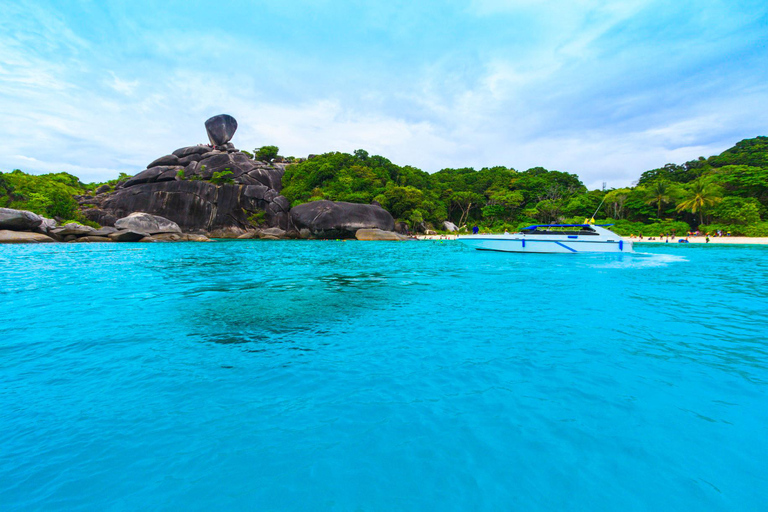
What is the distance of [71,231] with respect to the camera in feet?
121

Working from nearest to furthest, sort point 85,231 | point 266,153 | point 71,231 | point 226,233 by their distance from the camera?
1. point 71,231
2. point 85,231
3. point 226,233
4. point 266,153

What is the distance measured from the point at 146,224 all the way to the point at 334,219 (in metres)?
22.4

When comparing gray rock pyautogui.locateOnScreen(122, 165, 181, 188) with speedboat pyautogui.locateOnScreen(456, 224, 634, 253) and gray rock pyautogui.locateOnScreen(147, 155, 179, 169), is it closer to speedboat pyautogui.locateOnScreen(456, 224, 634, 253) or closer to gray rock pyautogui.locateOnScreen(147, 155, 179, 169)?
gray rock pyautogui.locateOnScreen(147, 155, 179, 169)

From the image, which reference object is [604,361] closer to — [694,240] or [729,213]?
[694,240]

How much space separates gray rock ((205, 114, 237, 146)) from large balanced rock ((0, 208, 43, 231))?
33.8 metres

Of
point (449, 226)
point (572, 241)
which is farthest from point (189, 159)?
point (572, 241)

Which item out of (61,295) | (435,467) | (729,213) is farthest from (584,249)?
(729,213)

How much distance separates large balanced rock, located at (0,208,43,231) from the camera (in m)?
33.1

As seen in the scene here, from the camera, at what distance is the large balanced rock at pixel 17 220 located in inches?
1303

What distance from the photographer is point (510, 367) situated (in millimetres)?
4594

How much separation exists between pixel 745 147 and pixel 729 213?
112 feet

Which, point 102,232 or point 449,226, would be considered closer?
point 102,232

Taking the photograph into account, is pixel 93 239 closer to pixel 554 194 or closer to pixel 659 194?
pixel 554 194

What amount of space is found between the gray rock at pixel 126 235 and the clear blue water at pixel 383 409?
3707 cm
